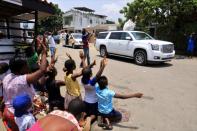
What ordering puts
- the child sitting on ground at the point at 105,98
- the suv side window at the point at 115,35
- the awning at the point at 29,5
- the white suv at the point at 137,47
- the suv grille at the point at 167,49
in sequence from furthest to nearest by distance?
the suv side window at the point at 115,35 → the suv grille at the point at 167,49 → the white suv at the point at 137,47 → the awning at the point at 29,5 → the child sitting on ground at the point at 105,98

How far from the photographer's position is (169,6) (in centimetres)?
2077

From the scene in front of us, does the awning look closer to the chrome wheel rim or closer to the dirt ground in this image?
the dirt ground

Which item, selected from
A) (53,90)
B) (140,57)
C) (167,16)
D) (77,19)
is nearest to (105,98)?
(53,90)

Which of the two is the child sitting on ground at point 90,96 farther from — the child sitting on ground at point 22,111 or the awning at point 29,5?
the awning at point 29,5

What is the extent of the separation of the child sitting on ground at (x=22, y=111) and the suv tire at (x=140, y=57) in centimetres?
1149

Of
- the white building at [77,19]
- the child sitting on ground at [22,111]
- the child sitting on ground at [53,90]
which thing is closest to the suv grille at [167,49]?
the child sitting on ground at [53,90]

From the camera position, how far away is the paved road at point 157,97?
6484mm

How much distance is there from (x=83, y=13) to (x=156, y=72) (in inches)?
2344

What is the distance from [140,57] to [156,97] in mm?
6529

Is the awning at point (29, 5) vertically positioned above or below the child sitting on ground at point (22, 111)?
above

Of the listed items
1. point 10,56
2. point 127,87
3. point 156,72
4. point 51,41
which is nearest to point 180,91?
point 127,87

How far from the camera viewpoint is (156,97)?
28.5ft

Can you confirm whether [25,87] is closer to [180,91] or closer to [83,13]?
[180,91]

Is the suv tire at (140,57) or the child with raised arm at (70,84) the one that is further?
the suv tire at (140,57)
